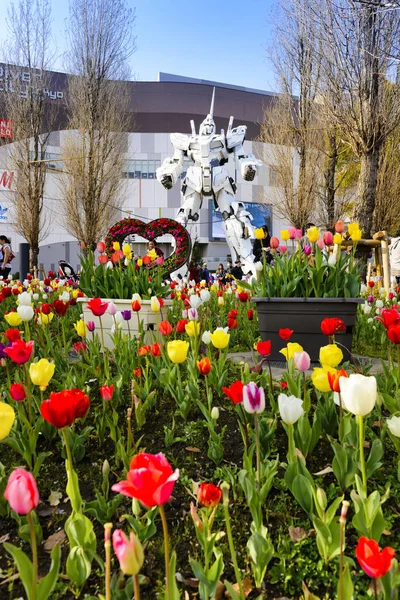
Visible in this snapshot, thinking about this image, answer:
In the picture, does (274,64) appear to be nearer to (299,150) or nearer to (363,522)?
(299,150)

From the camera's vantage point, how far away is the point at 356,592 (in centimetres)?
104

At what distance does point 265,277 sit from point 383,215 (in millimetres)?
13059

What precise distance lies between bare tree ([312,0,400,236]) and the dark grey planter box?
5978mm

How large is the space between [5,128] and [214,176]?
38.6ft

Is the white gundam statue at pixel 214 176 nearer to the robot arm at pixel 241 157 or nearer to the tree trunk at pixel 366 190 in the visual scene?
the robot arm at pixel 241 157

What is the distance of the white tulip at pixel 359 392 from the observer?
1.04 m

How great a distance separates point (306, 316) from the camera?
3.15 meters

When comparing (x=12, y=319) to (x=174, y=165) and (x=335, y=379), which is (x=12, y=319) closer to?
(x=335, y=379)

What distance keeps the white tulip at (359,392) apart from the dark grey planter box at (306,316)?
6.76 feet

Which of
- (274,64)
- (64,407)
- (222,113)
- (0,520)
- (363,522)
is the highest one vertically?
(222,113)

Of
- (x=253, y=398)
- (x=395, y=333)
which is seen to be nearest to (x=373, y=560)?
(x=253, y=398)

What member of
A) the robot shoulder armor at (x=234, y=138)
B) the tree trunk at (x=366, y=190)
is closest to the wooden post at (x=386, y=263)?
the tree trunk at (x=366, y=190)

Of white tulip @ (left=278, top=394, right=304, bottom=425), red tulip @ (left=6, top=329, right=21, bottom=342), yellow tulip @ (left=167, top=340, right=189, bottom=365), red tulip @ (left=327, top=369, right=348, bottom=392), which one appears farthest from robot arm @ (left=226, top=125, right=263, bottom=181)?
white tulip @ (left=278, top=394, right=304, bottom=425)

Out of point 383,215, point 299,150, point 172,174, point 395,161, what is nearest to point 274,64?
point 299,150
